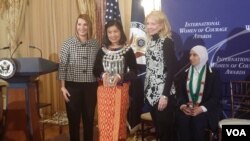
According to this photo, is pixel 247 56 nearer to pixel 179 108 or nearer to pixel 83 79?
pixel 179 108

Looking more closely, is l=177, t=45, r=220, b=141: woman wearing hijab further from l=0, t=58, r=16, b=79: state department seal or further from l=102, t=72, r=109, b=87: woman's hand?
l=0, t=58, r=16, b=79: state department seal

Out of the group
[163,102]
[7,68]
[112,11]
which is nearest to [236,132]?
[163,102]

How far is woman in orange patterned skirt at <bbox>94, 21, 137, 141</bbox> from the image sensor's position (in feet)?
9.72

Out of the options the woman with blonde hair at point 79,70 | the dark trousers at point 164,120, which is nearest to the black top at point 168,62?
the dark trousers at point 164,120

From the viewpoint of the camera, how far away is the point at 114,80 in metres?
2.94

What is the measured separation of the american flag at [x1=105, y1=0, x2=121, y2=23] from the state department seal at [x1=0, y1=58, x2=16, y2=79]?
5.99ft

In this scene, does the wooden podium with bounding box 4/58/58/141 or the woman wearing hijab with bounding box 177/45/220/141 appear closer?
the wooden podium with bounding box 4/58/58/141

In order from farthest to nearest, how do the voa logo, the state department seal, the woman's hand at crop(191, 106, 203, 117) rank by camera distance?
the woman's hand at crop(191, 106, 203, 117) → the state department seal → the voa logo

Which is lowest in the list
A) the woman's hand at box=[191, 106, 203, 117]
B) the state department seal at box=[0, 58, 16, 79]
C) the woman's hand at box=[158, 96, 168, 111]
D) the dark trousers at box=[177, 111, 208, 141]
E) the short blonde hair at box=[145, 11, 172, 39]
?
the dark trousers at box=[177, 111, 208, 141]

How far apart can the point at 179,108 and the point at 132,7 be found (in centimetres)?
153

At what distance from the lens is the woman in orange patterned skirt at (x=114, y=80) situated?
9.72 ft

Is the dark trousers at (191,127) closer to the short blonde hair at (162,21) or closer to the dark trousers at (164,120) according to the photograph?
the dark trousers at (164,120)

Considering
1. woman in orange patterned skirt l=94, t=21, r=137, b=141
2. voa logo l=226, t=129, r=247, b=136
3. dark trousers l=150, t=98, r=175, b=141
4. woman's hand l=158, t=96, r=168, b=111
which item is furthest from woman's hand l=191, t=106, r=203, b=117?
voa logo l=226, t=129, r=247, b=136

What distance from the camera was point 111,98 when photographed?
299cm
